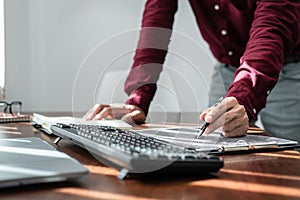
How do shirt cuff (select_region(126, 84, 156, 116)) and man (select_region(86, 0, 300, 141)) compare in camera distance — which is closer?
man (select_region(86, 0, 300, 141))

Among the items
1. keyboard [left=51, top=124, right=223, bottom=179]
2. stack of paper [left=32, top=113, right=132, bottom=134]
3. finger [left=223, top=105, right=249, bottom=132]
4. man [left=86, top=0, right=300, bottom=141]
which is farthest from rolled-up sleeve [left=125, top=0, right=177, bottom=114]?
keyboard [left=51, top=124, right=223, bottom=179]

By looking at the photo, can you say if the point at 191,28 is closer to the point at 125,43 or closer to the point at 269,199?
the point at 125,43

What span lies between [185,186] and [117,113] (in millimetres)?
612

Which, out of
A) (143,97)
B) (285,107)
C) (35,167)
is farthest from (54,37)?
(35,167)

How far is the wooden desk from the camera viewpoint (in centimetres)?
50

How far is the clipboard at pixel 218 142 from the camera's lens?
77 centimetres

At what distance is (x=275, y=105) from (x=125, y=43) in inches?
30.4

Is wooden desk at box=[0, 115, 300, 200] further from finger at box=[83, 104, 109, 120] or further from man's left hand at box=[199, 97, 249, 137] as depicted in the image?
finger at box=[83, 104, 109, 120]

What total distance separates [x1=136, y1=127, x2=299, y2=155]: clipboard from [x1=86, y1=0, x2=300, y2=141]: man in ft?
0.09

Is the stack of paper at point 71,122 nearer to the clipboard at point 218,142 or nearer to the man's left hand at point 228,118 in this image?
the clipboard at point 218,142

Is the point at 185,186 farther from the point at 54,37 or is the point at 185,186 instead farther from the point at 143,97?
the point at 54,37

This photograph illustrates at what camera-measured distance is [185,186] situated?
542 millimetres

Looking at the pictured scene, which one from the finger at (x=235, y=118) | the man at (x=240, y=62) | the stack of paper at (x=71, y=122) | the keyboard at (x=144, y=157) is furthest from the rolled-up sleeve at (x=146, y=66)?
the keyboard at (x=144, y=157)

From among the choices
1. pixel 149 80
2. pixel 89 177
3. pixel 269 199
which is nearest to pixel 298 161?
pixel 269 199
